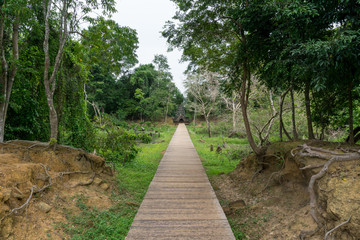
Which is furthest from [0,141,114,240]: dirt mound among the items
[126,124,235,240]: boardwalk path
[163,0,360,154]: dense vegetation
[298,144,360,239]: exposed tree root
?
[163,0,360,154]: dense vegetation

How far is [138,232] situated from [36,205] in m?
1.71

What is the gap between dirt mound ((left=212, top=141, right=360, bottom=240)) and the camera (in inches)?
96.9

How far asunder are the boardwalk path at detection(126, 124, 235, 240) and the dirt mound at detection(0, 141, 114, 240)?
109cm

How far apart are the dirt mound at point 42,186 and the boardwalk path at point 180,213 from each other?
3.57ft

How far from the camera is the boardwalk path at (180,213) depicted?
296 cm

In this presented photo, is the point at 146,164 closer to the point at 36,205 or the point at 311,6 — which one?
the point at 36,205

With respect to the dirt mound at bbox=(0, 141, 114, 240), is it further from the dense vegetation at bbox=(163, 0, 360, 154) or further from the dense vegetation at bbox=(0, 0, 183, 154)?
the dense vegetation at bbox=(163, 0, 360, 154)

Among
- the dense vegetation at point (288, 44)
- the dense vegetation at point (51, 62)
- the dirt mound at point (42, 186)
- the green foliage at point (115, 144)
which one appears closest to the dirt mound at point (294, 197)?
the dense vegetation at point (288, 44)

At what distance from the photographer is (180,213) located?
3.58m

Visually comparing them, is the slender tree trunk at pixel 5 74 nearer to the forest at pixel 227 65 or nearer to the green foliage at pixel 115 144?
the forest at pixel 227 65

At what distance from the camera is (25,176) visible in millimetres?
3121

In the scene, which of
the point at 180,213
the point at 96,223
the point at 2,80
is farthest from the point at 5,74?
the point at 180,213

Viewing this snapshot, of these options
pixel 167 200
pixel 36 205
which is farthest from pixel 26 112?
pixel 167 200

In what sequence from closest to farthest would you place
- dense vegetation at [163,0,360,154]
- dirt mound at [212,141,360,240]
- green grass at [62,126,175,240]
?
1. dirt mound at [212,141,360,240]
2. dense vegetation at [163,0,360,154]
3. green grass at [62,126,175,240]
